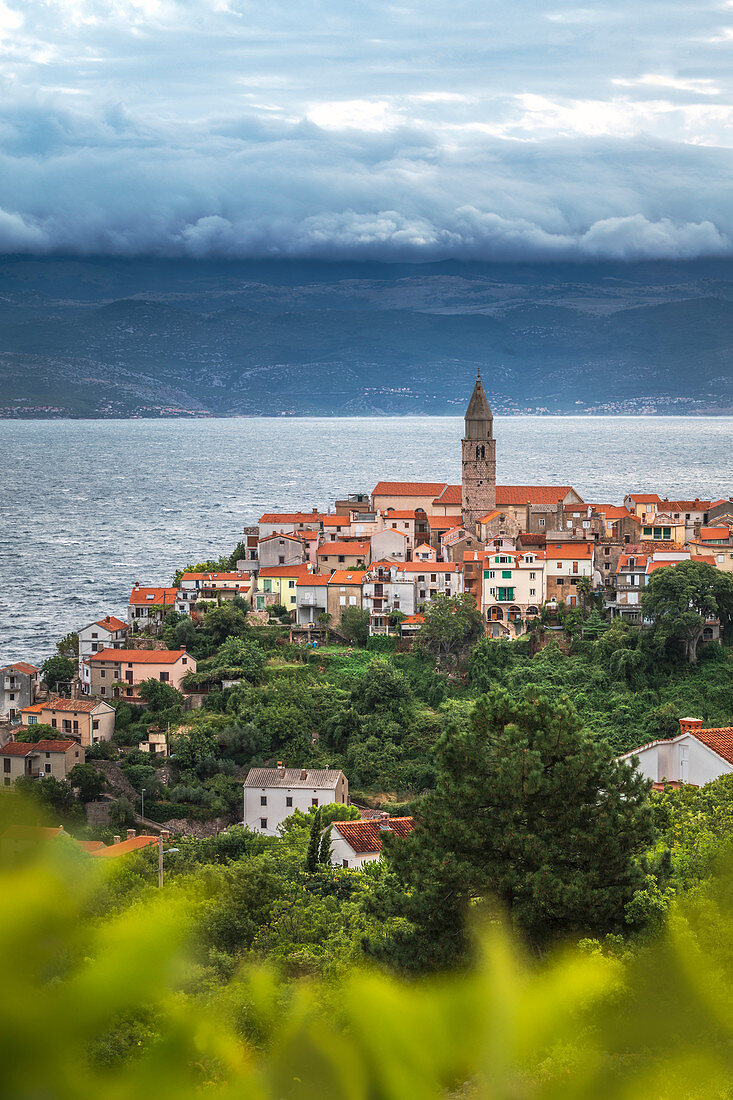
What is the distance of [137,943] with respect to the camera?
6.19 feet

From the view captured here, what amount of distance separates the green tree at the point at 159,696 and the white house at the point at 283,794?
552 cm

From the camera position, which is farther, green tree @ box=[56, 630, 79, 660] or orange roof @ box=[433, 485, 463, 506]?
orange roof @ box=[433, 485, 463, 506]

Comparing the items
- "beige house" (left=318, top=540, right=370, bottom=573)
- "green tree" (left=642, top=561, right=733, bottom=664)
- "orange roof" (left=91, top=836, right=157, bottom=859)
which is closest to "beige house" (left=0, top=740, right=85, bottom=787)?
"orange roof" (left=91, top=836, right=157, bottom=859)

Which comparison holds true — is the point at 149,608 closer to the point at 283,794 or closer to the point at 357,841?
the point at 283,794

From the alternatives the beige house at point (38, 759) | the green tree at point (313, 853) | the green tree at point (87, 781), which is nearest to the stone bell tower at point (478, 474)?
the green tree at point (87, 781)

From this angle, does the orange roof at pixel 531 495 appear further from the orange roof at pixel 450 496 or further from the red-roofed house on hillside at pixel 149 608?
the red-roofed house on hillside at pixel 149 608

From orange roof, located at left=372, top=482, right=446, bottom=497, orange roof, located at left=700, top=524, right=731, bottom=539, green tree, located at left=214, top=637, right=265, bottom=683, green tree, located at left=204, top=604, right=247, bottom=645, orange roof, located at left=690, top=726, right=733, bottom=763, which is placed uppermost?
orange roof, located at left=372, top=482, right=446, bottom=497

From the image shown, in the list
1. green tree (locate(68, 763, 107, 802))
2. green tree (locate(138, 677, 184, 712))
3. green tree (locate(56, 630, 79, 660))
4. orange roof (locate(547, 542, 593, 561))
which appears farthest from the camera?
green tree (locate(56, 630, 79, 660))

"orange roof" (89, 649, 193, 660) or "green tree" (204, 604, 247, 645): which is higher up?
"green tree" (204, 604, 247, 645)

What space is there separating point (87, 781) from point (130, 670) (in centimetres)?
577

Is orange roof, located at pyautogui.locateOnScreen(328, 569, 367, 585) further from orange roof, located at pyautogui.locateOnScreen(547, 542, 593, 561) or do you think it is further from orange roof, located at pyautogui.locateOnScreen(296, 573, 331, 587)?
orange roof, located at pyautogui.locateOnScreen(547, 542, 593, 561)

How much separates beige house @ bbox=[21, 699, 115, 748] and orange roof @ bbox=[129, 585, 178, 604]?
8.18 m

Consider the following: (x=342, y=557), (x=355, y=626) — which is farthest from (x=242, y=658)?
(x=342, y=557)

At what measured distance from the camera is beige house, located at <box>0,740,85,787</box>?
29.5 m
